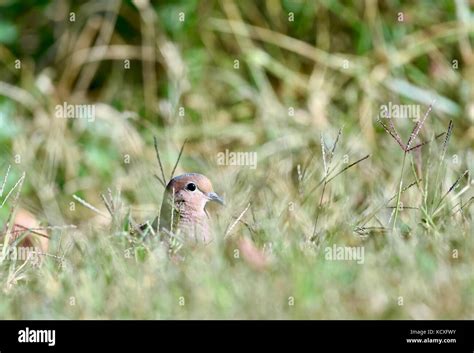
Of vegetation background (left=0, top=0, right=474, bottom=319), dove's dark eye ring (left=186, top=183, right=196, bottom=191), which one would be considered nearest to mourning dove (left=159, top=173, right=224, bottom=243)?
dove's dark eye ring (left=186, top=183, right=196, bottom=191)

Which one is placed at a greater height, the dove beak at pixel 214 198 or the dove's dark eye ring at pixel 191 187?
the dove's dark eye ring at pixel 191 187

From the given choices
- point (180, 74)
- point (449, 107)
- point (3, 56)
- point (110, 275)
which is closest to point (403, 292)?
point (110, 275)

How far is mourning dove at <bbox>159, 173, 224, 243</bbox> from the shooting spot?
422 cm

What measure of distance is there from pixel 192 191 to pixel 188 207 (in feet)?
0.60

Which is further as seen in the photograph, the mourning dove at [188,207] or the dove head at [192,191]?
the dove head at [192,191]

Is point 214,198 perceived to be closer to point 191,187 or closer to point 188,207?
point 191,187

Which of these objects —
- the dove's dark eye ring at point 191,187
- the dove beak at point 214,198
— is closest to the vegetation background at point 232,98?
the dove beak at point 214,198

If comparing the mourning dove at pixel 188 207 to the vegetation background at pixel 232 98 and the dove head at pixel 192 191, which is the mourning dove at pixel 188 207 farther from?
the vegetation background at pixel 232 98

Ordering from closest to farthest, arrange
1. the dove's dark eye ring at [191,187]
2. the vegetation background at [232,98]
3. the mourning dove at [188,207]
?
the mourning dove at [188,207], the dove's dark eye ring at [191,187], the vegetation background at [232,98]

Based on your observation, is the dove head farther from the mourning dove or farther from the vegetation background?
the vegetation background

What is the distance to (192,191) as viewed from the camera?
4793 millimetres

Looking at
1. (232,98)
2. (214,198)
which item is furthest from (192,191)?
(232,98)

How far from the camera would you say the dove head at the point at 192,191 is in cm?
468
